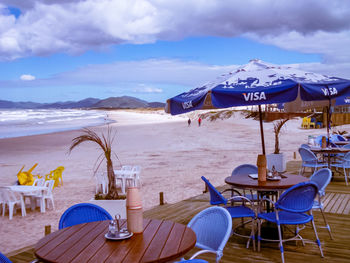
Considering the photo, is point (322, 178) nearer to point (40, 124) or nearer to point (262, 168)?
point (262, 168)

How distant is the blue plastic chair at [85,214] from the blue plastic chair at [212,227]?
0.88 metres

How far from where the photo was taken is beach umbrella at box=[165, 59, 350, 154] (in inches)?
159

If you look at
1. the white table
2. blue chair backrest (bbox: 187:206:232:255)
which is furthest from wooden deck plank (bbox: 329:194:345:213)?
the white table

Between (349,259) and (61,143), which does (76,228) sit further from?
(61,143)

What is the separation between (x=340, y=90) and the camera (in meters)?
4.50

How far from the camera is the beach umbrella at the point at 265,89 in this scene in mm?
4039

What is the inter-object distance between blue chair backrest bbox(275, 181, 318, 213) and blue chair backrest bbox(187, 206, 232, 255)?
1.18 meters

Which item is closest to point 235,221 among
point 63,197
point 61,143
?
point 63,197

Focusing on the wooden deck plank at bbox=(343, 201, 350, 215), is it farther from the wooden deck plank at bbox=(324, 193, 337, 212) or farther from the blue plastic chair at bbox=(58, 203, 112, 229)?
the blue plastic chair at bbox=(58, 203, 112, 229)

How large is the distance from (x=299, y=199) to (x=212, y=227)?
1435mm

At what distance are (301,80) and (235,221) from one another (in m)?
2.53

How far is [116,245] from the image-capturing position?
101 inches

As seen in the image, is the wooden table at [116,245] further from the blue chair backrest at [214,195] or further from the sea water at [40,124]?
the sea water at [40,124]

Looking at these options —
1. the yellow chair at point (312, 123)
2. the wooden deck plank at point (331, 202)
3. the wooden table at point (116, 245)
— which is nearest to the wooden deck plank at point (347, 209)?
the wooden deck plank at point (331, 202)
